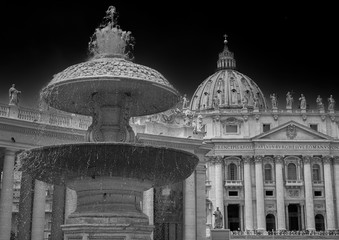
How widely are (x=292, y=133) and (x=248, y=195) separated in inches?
430

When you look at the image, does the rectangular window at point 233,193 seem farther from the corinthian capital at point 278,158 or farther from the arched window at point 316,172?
the arched window at point 316,172

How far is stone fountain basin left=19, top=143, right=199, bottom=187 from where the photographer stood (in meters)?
12.8

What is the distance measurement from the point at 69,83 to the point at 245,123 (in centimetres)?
6570

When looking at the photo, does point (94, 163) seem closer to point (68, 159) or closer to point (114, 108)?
point (68, 159)

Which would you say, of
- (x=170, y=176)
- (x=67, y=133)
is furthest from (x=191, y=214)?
(x=170, y=176)

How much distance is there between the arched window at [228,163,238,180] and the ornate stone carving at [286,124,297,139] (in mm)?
8904

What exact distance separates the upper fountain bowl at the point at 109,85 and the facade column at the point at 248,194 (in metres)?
61.8

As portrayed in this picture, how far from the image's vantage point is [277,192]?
247ft

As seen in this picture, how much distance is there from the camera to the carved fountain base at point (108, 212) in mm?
12477

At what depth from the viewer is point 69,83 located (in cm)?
1412

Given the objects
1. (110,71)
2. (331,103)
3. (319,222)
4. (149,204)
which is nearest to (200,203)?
(149,204)

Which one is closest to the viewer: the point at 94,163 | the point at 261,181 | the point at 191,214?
the point at 94,163

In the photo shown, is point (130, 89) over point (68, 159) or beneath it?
over

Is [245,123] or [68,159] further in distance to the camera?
[245,123]
